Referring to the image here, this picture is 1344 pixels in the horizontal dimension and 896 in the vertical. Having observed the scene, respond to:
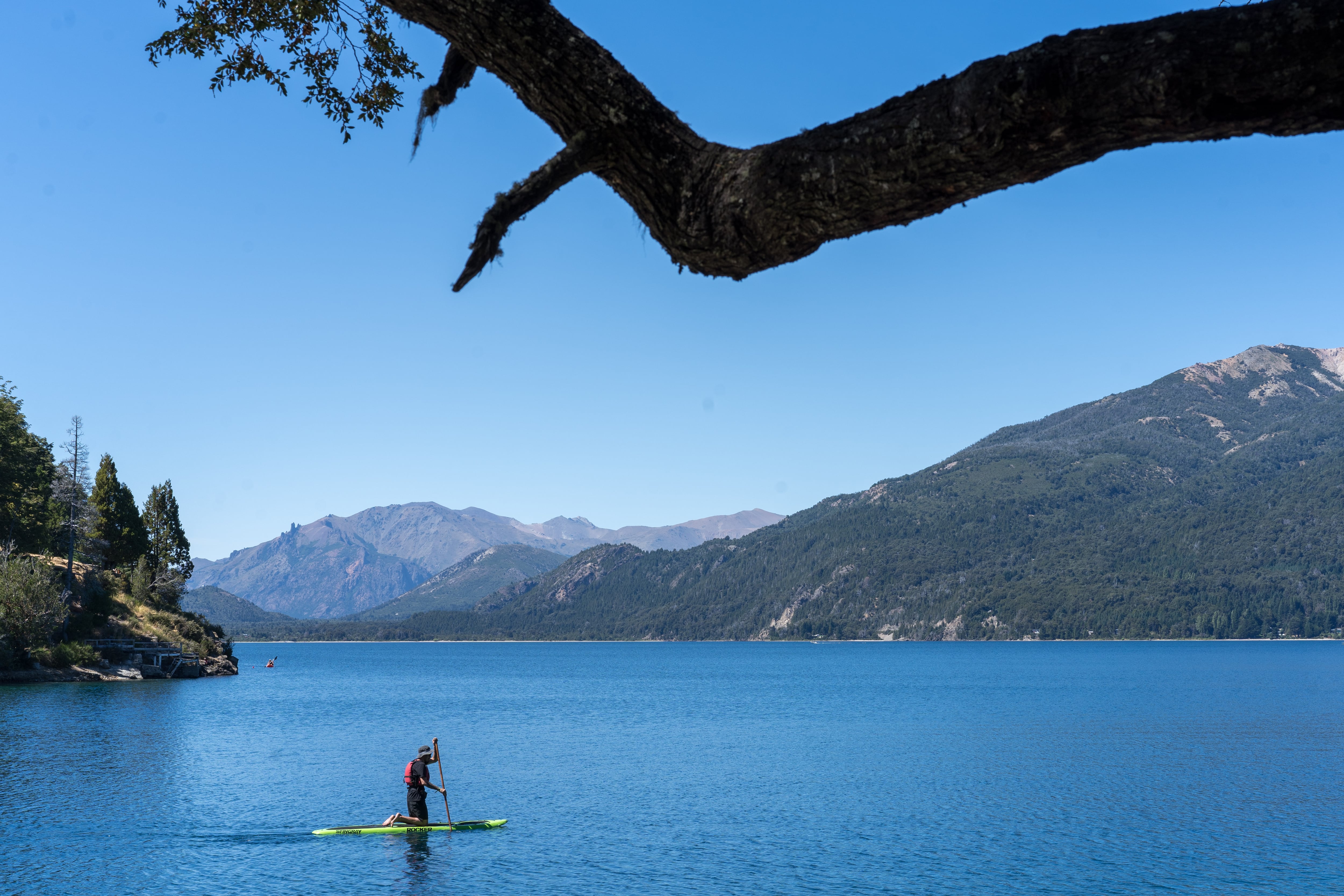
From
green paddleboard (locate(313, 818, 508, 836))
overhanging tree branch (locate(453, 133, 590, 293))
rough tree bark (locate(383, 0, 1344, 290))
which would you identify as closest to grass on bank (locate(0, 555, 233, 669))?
green paddleboard (locate(313, 818, 508, 836))

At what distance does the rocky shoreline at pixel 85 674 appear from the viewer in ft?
306

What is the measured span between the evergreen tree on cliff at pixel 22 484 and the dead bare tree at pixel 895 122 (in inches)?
4192

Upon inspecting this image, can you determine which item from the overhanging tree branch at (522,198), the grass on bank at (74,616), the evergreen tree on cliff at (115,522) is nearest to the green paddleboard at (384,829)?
the overhanging tree branch at (522,198)

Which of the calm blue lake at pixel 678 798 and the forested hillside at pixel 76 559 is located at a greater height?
the forested hillside at pixel 76 559

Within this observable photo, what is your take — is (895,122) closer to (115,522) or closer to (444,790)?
(444,790)

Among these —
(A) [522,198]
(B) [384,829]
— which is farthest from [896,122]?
(B) [384,829]

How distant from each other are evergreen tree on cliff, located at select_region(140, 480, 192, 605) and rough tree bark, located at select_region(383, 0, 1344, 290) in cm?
14174

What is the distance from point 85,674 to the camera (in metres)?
98.9

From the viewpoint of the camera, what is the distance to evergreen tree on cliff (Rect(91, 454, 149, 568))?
12275 centimetres

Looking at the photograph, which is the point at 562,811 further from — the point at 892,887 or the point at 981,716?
the point at 981,716

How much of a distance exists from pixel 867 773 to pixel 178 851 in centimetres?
3815

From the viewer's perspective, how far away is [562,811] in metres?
44.9

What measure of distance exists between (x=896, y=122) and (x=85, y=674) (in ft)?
383

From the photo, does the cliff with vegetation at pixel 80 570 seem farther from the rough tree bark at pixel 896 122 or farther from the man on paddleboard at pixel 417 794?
the rough tree bark at pixel 896 122
